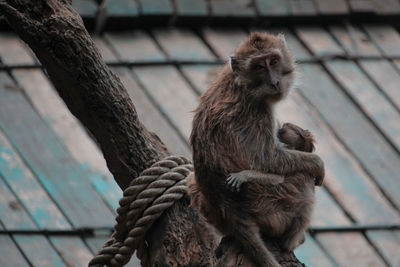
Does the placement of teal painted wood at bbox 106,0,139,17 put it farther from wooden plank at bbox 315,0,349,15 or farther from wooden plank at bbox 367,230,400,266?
wooden plank at bbox 367,230,400,266

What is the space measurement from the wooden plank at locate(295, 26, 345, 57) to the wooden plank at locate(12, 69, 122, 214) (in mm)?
3635

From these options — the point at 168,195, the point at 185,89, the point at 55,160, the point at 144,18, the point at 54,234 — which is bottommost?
the point at 168,195

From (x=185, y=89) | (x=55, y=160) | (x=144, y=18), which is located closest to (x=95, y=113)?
(x=55, y=160)

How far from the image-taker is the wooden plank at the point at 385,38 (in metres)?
14.3

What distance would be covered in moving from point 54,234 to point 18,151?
1318 mm

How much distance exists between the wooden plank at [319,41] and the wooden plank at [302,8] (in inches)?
9.1

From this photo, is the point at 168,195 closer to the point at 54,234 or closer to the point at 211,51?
the point at 54,234

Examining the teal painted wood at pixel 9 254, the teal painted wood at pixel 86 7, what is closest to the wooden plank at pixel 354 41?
the teal painted wood at pixel 86 7

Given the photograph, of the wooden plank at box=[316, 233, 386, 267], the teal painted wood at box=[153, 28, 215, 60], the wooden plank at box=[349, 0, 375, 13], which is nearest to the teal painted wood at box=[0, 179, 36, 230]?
the wooden plank at box=[316, 233, 386, 267]

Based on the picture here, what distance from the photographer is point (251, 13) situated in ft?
46.3

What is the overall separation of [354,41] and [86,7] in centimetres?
361

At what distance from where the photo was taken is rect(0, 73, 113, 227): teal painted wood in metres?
10.9

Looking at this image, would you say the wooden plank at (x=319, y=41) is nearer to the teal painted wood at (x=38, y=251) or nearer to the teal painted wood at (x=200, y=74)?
the teal painted wood at (x=200, y=74)

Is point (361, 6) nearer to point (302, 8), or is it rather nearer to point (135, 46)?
point (302, 8)
